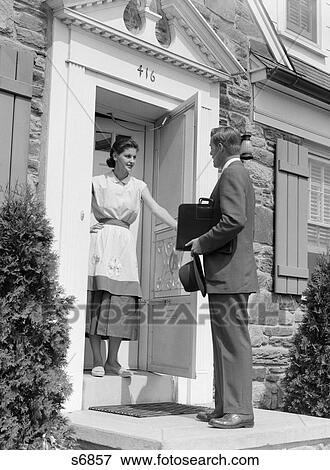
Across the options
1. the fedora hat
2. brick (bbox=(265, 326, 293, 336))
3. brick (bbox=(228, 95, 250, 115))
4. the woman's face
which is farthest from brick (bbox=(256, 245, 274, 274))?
the fedora hat

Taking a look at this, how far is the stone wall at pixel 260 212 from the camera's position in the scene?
6.38m

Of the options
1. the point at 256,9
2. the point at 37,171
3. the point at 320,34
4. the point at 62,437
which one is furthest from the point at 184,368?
the point at 320,34

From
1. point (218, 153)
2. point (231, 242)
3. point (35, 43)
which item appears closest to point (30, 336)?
point (231, 242)

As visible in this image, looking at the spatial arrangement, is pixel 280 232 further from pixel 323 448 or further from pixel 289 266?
pixel 323 448

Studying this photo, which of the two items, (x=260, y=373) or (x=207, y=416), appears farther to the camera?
(x=260, y=373)

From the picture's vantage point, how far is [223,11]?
21.4 ft

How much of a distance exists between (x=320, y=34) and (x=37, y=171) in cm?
495

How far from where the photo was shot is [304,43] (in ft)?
26.0

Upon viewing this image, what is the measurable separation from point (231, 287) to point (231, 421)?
0.80 meters

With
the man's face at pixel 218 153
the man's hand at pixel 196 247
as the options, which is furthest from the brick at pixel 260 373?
the man's face at pixel 218 153

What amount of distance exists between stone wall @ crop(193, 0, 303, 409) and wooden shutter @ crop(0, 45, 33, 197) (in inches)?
84.7

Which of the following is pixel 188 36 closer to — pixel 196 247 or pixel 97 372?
pixel 196 247

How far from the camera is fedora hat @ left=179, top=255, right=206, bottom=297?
13.8 feet

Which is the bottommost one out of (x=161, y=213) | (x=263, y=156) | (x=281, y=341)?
(x=281, y=341)
